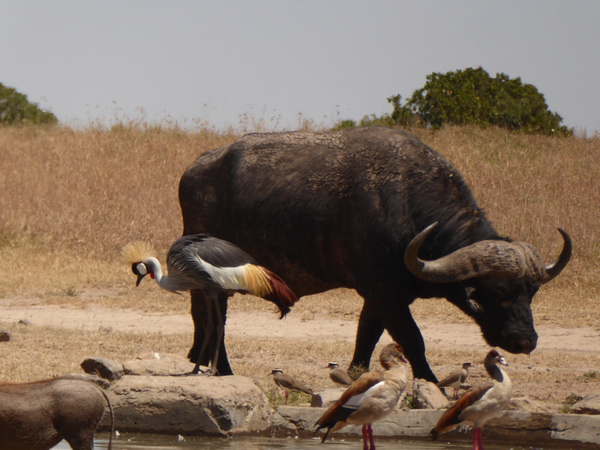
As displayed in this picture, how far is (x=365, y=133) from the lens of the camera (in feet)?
32.8

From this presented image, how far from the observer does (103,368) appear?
8.91 metres

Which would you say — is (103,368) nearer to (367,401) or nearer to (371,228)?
(371,228)

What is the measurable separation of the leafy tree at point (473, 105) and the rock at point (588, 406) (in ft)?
74.3

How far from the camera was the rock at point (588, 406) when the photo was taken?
25.9ft

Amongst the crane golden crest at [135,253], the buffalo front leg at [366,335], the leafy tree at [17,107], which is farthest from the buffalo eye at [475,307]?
the leafy tree at [17,107]

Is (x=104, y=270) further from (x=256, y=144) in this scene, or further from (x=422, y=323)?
(x=256, y=144)

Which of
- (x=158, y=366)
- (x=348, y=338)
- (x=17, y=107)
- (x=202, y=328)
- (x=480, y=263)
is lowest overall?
(x=348, y=338)

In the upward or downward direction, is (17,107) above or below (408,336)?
above

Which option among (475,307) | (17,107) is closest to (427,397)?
(475,307)

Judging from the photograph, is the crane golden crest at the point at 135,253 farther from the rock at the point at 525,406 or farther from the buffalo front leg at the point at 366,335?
the rock at the point at 525,406

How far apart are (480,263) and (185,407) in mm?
2677

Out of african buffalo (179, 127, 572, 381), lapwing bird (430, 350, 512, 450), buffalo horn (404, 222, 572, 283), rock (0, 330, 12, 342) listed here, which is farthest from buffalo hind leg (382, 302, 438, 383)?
rock (0, 330, 12, 342)

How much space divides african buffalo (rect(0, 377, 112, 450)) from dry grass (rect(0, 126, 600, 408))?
144 inches

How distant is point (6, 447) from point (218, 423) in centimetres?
213
